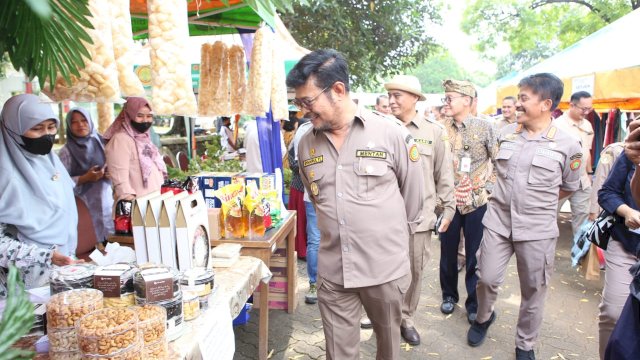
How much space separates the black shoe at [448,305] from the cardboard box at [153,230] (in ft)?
10.0

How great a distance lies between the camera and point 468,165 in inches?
158

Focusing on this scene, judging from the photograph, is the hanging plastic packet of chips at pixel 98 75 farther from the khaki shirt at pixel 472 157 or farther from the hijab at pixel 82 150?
the khaki shirt at pixel 472 157

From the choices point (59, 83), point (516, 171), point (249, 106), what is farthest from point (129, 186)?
point (516, 171)

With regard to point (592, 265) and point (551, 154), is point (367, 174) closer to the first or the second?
point (551, 154)

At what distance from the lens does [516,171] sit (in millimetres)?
3254

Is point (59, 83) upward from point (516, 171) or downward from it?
upward

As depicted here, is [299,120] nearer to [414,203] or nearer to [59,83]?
[414,203]

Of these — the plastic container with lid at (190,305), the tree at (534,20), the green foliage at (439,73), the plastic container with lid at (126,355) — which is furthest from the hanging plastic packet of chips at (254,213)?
the green foliage at (439,73)

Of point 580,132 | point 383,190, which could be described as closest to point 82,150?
point 383,190

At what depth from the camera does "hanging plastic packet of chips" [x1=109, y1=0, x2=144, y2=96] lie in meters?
1.64

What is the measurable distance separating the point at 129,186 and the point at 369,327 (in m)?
2.32

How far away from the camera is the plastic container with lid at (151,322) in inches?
54.6

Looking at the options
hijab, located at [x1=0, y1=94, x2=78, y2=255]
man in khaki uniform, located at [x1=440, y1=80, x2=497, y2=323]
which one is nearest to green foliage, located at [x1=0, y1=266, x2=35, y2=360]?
hijab, located at [x1=0, y1=94, x2=78, y2=255]

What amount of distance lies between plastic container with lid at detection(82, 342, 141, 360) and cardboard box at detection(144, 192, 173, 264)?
2.45 ft
